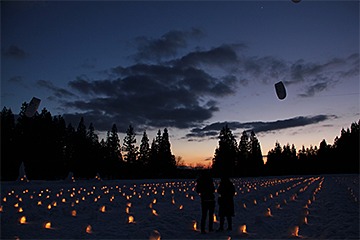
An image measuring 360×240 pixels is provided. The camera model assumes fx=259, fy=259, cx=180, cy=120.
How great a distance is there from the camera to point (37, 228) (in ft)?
24.5

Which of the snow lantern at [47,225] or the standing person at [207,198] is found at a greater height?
the standing person at [207,198]

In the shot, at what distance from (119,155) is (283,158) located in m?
62.9

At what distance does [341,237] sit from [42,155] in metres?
42.3

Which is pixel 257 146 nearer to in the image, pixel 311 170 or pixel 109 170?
pixel 311 170

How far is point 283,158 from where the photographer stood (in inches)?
3792

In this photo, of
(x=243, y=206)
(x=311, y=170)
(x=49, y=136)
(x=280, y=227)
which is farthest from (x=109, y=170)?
(x=311, y=170)

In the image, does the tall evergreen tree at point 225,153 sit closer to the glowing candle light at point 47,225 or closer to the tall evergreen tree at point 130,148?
the tall evergreen tree at point 130,148

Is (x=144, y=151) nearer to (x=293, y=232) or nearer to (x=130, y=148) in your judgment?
(x=130, y=148)

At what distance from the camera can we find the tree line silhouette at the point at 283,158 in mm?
69125

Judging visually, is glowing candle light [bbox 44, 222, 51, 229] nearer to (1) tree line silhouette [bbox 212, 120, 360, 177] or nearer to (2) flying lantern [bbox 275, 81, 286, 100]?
(2) flying lantern [bbox 275, 81, 286, 100]

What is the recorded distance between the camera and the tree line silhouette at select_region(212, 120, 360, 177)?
69.1 metres

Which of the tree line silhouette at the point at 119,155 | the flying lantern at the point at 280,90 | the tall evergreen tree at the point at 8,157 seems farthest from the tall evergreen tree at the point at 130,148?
the flying lantern at the point at 280,90

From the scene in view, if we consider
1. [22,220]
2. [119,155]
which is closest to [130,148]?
[119,155]

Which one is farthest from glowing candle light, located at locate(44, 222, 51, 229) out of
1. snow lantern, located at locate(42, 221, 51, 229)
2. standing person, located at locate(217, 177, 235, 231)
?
standing person, located at locate(217, 177, 235, 231)
